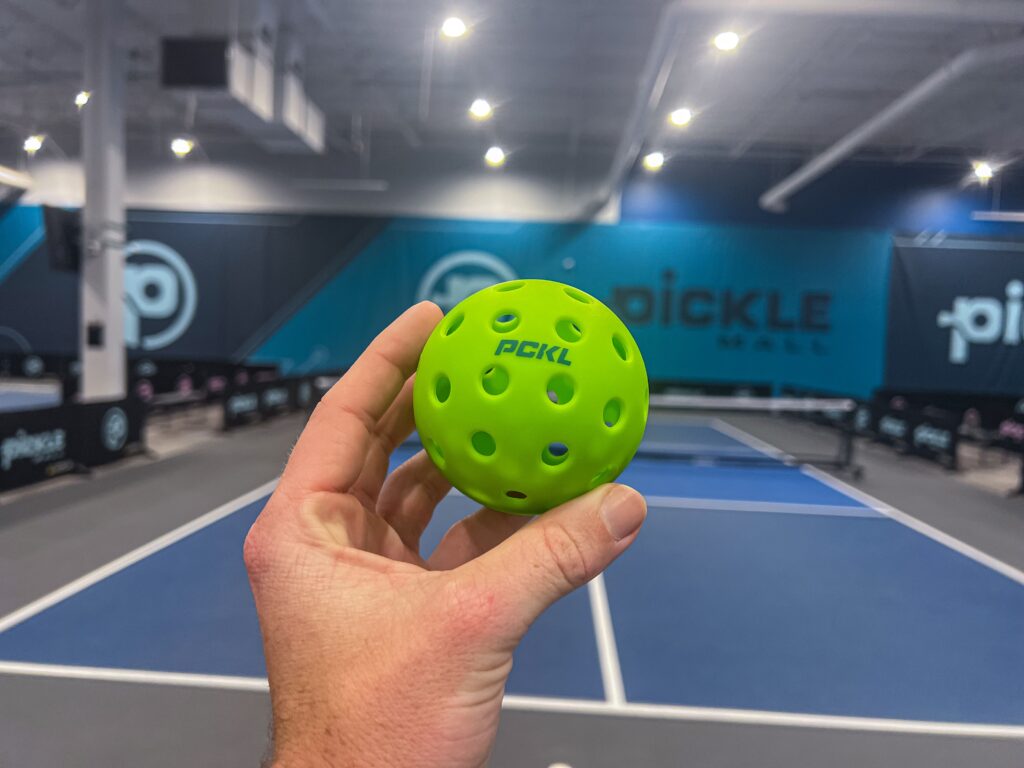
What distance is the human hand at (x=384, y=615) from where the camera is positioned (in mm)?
1011

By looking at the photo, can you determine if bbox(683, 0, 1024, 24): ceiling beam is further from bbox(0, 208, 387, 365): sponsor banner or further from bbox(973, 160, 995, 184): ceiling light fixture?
bbox(0, 208, 387, 365): sponsor banner

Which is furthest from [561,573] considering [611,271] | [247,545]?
[611,271]

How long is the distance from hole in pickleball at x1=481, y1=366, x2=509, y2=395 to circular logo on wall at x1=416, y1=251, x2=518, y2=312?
16.6 metres

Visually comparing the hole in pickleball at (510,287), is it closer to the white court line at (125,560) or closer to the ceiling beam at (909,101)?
the white court line at (125,560)

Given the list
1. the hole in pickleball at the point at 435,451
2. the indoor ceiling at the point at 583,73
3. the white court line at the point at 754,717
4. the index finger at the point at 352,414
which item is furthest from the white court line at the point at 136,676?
the indoor ceiling at the point at 583,73

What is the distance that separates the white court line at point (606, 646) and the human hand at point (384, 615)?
1.72 metres

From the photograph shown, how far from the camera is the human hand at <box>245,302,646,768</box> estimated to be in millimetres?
1011

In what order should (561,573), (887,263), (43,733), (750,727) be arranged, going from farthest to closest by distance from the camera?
→ (887,263)
(750,727)
(43,733)
(561,573)

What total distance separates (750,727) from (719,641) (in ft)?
2.72

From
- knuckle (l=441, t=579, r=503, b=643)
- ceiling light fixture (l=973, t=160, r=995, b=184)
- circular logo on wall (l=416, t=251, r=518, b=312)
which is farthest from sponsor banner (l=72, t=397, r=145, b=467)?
ceiling light fixture (l=973, t=160, r=995, b=184)

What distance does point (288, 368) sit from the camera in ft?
60.0

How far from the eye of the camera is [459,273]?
17.9m

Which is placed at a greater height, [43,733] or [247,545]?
[247,545]

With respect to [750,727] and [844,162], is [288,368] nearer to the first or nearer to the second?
[844,162]
